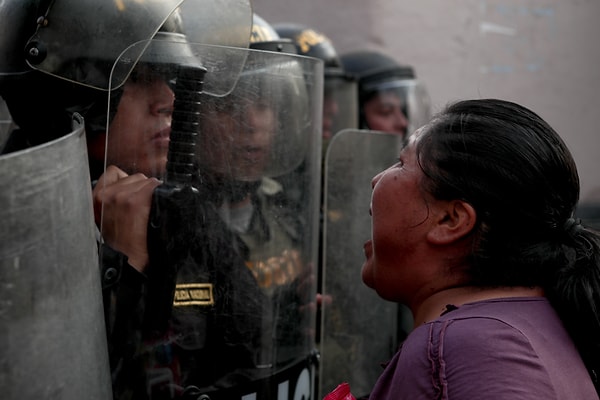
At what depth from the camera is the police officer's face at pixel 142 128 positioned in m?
1.78

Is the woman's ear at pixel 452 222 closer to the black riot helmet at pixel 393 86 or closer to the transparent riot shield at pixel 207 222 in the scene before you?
the transparent riot shield at pixel 207 222

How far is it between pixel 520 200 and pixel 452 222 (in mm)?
136

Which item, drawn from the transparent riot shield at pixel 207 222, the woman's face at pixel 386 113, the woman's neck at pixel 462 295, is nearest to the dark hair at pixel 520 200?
the woman's neck at pixel 462 295

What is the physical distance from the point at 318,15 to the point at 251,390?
4.95 metres

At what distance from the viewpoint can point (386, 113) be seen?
4.79 m

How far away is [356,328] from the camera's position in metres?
2.55

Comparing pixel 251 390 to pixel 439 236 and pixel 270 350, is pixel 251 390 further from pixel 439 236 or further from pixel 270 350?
pixel 439 236

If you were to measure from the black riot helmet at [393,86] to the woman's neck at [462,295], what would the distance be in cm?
320

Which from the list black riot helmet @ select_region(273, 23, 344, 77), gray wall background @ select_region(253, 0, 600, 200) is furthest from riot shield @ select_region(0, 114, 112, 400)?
gray wall background @ select_region(253, 0, 600, 200)

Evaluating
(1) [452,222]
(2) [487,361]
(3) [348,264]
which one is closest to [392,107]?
(3) [348,264]

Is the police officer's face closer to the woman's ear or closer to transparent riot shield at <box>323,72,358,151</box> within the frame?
the woman's ear

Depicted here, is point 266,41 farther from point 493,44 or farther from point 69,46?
point 493,44

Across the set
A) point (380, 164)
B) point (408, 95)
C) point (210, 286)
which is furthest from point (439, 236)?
point (408, 95)

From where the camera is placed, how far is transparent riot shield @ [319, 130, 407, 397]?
8.23 ft
